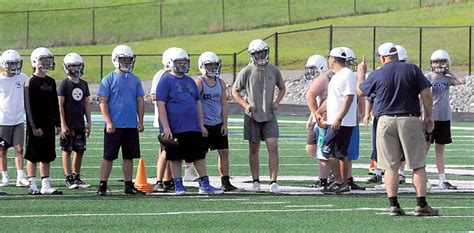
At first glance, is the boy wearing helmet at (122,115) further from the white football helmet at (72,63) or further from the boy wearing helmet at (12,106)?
the boy wearing helmet at (12,106)

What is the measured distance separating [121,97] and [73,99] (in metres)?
1.31

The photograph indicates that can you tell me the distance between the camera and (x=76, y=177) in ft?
55.1

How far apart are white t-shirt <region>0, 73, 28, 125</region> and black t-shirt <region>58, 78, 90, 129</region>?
1.69 ft

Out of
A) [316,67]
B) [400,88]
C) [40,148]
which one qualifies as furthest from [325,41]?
[400,88]

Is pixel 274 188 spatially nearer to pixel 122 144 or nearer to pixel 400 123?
pixel 122 144

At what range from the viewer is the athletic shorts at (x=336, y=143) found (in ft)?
52.4

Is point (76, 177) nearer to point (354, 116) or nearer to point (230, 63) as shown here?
point (354, 116)

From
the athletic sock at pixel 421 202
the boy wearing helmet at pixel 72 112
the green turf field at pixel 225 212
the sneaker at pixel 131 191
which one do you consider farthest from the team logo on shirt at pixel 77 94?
the athletic sock at pixel 421 202

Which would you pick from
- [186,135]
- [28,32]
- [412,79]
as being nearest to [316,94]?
[186,135]

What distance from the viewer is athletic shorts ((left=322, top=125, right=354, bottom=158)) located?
16.0 metres

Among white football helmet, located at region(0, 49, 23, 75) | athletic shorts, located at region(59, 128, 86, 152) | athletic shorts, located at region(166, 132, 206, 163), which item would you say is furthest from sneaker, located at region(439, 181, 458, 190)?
white football helmet, located at region(0, 49, 23, 75)

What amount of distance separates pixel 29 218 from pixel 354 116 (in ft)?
15.5

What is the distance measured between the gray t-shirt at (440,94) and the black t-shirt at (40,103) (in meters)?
4.82

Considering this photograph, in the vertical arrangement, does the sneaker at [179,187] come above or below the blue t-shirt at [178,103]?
below
